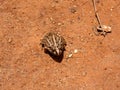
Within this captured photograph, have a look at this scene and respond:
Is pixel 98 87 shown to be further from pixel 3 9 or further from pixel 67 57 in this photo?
pixel 3 9

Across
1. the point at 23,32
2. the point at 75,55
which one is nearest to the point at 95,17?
the point at 75,55

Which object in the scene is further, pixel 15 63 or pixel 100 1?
pixel 100 1

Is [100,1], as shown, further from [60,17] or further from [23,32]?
[23,32]

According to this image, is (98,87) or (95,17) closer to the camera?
(98,87)

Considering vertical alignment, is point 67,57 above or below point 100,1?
below

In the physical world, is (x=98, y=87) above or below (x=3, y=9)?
below

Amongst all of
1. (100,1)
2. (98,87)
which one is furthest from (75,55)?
(100,1)
